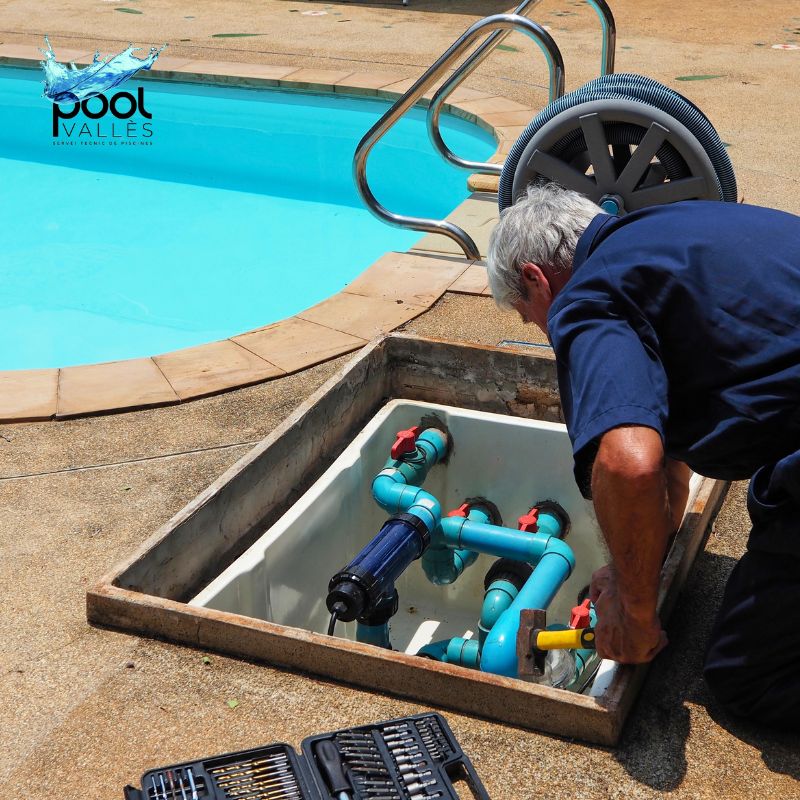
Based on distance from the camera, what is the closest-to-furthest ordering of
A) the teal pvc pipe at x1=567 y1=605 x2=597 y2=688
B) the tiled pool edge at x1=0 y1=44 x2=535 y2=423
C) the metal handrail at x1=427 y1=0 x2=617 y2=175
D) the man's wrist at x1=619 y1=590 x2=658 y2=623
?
the man's wrist at x1=619 y1=590 x2=658 y2=623 < the teal pvc pipe at x1=567 y1=605 x2=597 y2=688 < the tiled pool edge at x1=0 y1=44 x2=535 y2=423 < the metal handrail at x1=427 y1=0 x2=617 y2=175

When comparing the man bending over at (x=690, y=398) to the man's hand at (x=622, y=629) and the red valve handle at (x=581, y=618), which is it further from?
the red valve handle at (x=581, y=618)

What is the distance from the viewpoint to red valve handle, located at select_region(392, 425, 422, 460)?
306cm

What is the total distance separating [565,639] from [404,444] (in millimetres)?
1024

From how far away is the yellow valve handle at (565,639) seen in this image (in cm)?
215

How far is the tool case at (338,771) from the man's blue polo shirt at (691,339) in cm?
61

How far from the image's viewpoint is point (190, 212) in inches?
316

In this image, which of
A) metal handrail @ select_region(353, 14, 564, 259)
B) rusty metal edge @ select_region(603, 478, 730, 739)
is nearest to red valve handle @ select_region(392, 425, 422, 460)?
rusty metal edge @ select_region(603, 478, 730, 739)

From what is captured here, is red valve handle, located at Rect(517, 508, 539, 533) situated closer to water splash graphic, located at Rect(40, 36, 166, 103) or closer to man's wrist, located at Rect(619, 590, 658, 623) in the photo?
man's wrist, located at Rect(619, 590, 658, 623)

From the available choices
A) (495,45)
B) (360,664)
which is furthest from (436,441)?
(495,45)

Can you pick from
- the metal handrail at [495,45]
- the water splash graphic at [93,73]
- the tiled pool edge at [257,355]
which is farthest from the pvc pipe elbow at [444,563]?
the water splash graphic at [93,73]

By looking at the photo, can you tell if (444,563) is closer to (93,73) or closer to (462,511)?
(462,511)

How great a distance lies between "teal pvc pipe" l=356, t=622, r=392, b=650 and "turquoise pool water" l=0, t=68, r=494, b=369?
381 cm

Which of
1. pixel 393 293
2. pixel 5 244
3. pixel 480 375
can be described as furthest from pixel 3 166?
pixel 480 375

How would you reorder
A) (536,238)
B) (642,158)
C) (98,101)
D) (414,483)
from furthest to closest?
(98,101), (642,158), (414,483), (536,238)
